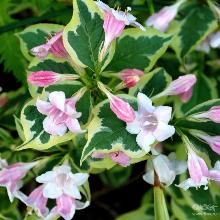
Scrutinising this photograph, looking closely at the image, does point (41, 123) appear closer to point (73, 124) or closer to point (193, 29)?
point (73, 124)

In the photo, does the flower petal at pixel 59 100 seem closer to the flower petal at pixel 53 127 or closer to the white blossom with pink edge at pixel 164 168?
the flower petal at pixel 53 127

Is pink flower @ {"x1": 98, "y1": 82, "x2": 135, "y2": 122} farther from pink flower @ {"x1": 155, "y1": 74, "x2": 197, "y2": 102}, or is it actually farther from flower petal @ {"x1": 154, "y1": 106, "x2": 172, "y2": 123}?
pink flower @ {"x1": 155, "y1": 74, "x2": 197, "y2": 102}

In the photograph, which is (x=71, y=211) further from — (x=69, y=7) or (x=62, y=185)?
(x=69, y=7)

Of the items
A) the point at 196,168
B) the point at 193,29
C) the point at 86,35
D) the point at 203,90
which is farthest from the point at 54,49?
the point at 203,90

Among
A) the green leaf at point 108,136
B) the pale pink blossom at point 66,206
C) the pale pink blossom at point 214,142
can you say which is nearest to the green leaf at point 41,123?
the green leaf at point 108,136

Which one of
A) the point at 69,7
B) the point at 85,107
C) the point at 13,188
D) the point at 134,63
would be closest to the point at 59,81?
the point at 85,107
